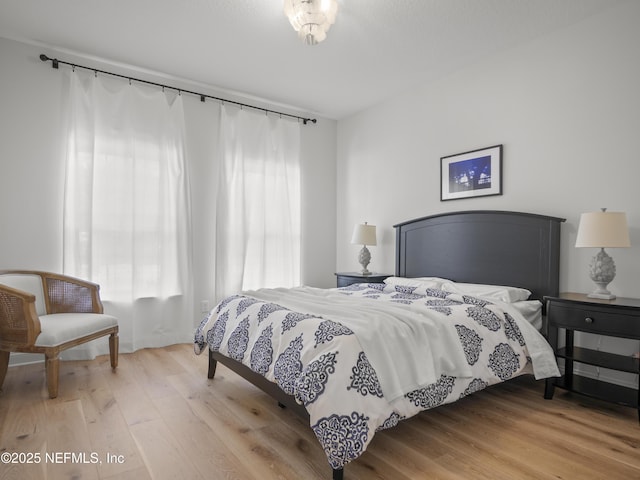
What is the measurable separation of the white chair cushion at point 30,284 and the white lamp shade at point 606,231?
3.94m

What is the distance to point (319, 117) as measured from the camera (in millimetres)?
4996

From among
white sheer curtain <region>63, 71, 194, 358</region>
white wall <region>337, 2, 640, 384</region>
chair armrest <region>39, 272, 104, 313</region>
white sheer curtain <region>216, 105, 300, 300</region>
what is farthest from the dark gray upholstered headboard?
chair armrest <region>39, 272, 104, 313</region>

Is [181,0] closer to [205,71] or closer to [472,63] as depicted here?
[205,71]

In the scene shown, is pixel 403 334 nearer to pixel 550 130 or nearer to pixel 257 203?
pixel 550 130

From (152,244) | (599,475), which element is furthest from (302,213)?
(599,475)

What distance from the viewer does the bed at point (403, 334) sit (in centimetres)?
171

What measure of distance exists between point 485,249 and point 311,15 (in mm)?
2271

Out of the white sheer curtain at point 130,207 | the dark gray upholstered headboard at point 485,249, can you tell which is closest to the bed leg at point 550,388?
the dark gray upholstered headboard at point 485,249

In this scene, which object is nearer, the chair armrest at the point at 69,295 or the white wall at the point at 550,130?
the white wall at the point at 550,130

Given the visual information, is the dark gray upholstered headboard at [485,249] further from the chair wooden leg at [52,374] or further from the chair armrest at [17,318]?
the chair armrest at [17,318]

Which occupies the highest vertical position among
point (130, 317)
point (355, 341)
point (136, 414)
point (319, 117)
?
point (319, 117)

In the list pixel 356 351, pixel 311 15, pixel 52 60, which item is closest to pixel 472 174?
pixel 311 15

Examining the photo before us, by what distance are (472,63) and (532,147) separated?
102 centimetres

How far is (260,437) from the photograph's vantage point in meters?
2.03
